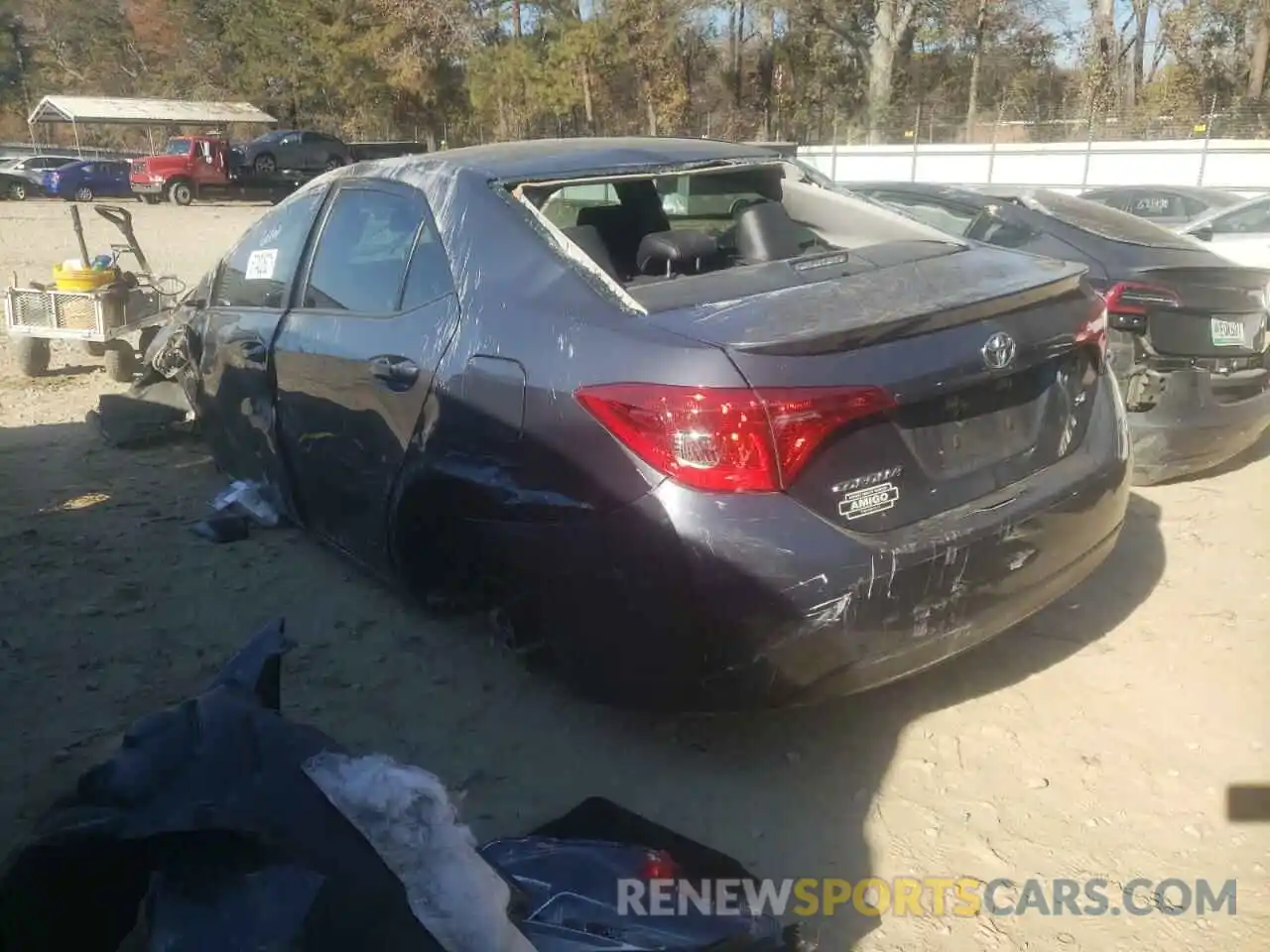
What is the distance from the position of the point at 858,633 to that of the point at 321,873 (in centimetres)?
143

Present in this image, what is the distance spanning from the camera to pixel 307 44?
4488 cm

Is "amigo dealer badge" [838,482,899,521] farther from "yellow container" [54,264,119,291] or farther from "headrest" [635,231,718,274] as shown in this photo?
"yellow container" [54,264,119,291]

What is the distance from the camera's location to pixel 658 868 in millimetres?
2270

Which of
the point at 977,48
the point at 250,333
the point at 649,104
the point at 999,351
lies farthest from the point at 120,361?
the point at 977,48

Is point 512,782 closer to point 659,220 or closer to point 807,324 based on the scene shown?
point 807,324

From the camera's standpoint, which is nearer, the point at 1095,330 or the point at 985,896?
the point at 985,896

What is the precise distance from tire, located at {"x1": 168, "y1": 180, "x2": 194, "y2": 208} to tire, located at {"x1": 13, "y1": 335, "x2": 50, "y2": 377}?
78.2ft

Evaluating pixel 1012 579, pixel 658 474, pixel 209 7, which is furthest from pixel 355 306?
pixel 209 7

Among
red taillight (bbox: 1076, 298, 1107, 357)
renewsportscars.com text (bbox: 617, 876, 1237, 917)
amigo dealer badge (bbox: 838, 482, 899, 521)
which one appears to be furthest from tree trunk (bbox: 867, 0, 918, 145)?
renewsportscars.com text (bbox: 617, 876, 1237, 917)

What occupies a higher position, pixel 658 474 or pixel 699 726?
pixel 658 474

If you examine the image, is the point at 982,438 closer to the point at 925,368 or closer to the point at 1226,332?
the point at 925,368

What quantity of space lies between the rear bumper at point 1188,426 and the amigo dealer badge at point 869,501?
3010 mm

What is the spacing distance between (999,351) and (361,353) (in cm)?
202

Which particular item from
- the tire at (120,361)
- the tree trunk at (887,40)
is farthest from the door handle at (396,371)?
the tree trunk at (887,40)
